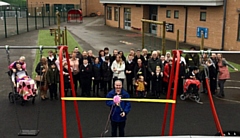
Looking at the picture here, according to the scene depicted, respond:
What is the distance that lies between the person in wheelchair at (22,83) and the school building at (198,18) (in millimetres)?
14393

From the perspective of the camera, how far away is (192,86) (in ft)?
36.0

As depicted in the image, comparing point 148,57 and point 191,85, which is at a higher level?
point 148,57

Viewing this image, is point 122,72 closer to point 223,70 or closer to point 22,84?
point 22,84

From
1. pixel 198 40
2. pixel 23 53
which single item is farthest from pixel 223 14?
pixel 23 53

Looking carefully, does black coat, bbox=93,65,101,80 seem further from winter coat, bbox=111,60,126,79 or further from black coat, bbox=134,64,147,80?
black coat, bbox=134,64,147,80

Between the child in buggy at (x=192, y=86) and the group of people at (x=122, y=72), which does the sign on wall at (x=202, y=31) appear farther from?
the child in buggy at (x=192, y=86)

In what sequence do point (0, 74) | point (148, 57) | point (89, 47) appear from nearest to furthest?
point (148, 57) → point (0, 74) → point (89, 47)

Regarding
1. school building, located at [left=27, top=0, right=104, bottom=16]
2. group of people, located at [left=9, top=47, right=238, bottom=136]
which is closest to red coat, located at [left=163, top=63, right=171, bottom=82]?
group of people, located at [left=9, top=47, right=238, bottom=136]

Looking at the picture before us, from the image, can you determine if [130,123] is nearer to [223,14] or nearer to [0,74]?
[0,74]

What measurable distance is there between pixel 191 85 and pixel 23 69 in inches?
228

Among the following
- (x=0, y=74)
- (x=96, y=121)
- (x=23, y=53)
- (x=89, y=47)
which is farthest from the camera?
(x=89, y=47)

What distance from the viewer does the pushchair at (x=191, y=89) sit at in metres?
10.8

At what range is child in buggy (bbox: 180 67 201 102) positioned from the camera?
10.9m

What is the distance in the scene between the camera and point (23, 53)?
21.0 m
